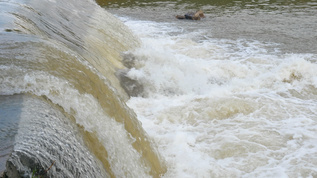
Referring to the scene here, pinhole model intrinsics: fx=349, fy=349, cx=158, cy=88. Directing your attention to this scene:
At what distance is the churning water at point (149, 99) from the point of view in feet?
8.98

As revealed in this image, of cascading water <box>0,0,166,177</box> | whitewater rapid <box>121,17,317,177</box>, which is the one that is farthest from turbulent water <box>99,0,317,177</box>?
cascading water <box>0,0,166,177</box>

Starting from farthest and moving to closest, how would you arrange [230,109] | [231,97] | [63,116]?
[231,97], [230,109], [63,116]

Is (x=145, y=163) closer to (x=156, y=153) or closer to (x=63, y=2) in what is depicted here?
(x=156, y=153)

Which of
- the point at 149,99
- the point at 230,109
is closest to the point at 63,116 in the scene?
the point at 149,99

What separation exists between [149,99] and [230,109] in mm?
1372

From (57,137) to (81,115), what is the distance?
693mm

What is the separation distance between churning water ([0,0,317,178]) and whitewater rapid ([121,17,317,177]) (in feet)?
0.06

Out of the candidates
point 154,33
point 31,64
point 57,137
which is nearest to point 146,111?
point 31,64

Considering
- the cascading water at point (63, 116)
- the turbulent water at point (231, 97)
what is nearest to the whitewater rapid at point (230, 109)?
the turbulent water at point (231, 97)

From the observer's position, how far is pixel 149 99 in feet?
19.5

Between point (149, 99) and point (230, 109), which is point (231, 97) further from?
point (149, 99)

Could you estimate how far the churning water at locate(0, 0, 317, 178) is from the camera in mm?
2738

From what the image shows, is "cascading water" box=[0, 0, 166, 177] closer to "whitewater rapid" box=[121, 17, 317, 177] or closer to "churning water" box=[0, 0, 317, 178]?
"churning water" box=[0, 0, 317, 178]

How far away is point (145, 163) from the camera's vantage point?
11.9 feet
